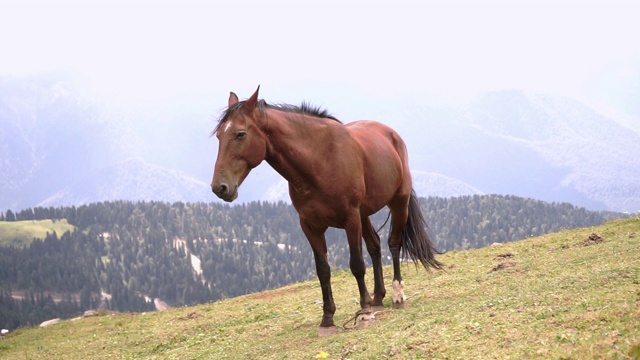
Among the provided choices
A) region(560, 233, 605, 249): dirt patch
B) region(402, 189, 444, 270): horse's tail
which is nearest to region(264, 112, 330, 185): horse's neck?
region(402, 189, 444, 270): horse's tail

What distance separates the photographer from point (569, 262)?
53.9 feet

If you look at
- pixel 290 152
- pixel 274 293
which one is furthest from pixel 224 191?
pixel 274 293

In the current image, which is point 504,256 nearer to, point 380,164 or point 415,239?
point 415,239

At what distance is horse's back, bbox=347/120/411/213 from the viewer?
43.8 ft

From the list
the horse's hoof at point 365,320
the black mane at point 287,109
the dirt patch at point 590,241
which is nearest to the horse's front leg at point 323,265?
the horse's hoof at point 365,320

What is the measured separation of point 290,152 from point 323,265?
2.39 m

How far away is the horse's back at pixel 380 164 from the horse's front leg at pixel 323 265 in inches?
48.6

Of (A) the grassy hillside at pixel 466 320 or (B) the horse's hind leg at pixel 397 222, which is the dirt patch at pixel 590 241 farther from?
(B) the horse's hind leg at pixel 397 222

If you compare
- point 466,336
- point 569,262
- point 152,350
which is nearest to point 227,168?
point 466,336

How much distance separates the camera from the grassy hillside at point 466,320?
336 inches

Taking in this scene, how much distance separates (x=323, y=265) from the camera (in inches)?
504

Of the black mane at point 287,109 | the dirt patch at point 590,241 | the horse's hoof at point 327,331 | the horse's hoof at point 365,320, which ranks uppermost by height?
the black mane at point 287,109

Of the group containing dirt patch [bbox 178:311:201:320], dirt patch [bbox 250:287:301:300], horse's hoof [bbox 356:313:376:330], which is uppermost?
horse's hoof [bbox 356:313:376:330]

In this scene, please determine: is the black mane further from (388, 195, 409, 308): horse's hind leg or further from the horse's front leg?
(388, 195, 409, 308): horse's hind leg
